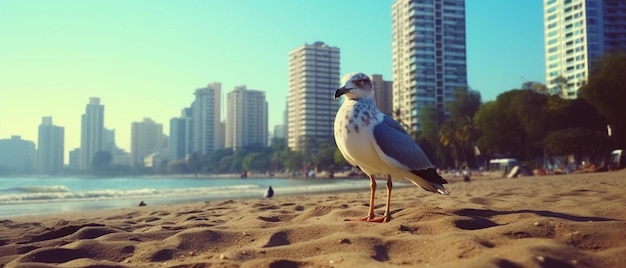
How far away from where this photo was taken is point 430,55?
100188mm

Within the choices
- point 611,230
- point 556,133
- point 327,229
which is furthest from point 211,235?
point 556,133

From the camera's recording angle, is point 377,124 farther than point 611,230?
Yes

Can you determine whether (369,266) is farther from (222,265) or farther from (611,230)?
(611,230)

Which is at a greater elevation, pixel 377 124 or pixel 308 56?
pixel 308 56

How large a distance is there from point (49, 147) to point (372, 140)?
173928 millimetres

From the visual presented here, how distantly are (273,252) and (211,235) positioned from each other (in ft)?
3.23

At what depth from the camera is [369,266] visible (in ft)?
8.33

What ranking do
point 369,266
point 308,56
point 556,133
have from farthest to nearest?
point 308,56 < point 556,133 < point 369,266

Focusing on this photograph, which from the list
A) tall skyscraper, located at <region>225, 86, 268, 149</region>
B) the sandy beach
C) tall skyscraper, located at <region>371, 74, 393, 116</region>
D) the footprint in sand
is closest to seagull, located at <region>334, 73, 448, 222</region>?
the sandy beach

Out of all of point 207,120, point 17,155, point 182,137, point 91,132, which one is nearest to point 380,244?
point 17,155

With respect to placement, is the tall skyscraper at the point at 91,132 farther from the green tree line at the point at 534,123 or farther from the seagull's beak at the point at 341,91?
the seagull's beak at the point at 341,91

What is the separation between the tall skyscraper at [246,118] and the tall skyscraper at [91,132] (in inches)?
1974

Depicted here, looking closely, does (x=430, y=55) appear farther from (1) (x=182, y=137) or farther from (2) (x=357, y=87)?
(1) (x=182, y=137)

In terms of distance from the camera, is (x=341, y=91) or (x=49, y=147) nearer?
(x=341, y=91)
